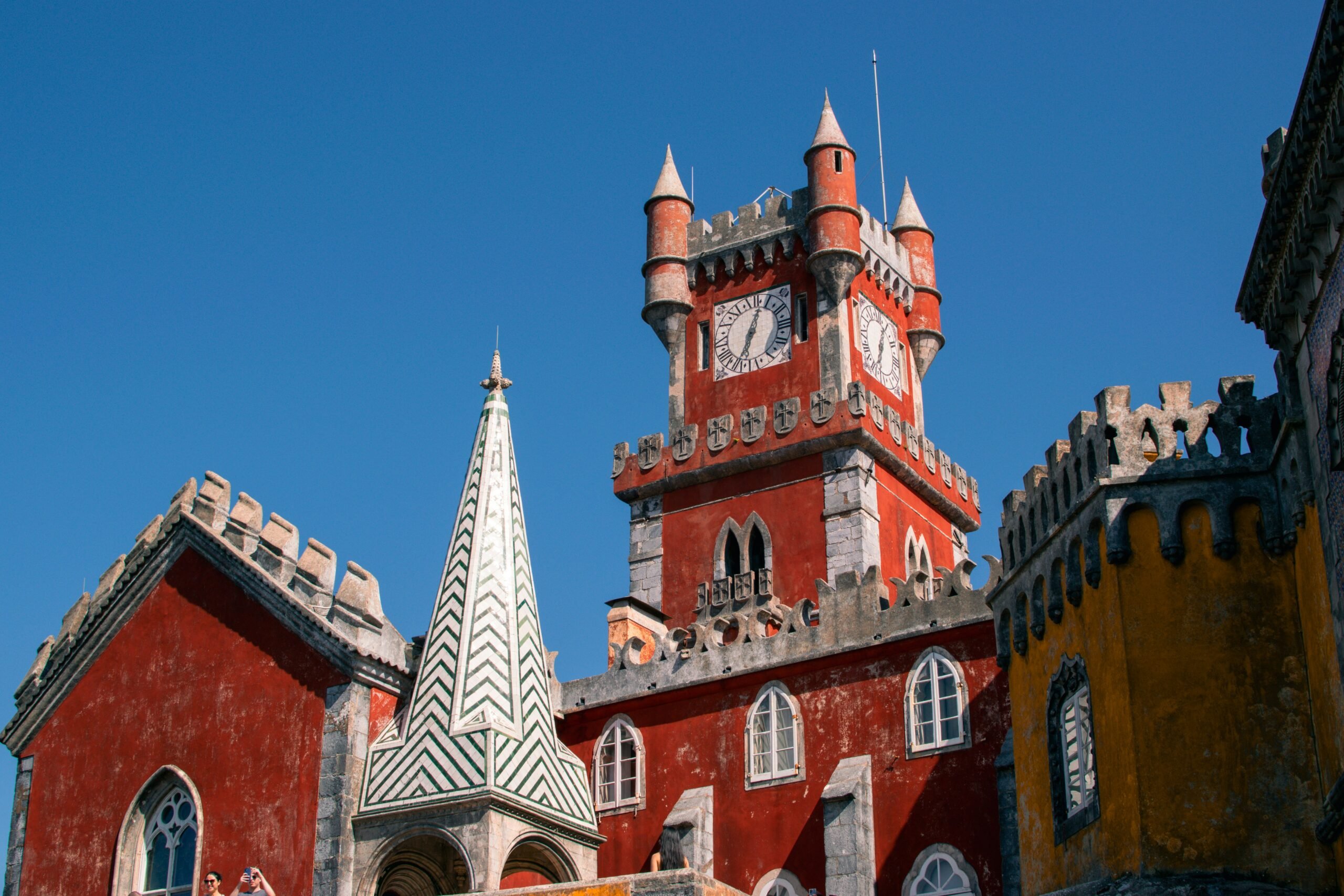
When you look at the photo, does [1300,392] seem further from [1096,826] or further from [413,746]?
[413,746]

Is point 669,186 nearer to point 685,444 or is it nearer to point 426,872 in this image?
point 685,444

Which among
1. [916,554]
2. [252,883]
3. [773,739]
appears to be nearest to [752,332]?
[916,554]

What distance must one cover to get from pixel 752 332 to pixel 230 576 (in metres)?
15.9

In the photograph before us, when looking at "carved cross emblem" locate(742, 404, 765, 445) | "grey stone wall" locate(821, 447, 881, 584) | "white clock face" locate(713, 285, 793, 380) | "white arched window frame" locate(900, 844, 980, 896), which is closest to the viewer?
"white arched window frame" locate(900, 844, 980, 896)

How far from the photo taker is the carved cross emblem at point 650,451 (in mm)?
37031

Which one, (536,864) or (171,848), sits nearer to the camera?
(536,864)

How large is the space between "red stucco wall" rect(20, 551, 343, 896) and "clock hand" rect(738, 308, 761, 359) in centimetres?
1546

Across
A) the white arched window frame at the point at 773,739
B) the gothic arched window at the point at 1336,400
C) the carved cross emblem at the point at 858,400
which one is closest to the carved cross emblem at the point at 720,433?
the carved cross emblem at the point at 858,400

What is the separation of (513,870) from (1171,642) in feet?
35.6

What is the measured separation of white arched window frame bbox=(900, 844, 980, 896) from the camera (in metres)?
23.0

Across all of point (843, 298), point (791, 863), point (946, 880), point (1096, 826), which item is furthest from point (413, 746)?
point (843, 298)

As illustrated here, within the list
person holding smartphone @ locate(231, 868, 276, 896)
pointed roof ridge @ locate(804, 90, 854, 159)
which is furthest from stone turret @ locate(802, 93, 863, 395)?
person holding smartphone @ locate(231, 868, 276, 896)

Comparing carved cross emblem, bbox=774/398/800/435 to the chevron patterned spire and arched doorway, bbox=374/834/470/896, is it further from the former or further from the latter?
arched doorway, bbox=374/834/470/896

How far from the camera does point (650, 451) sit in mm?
37219
